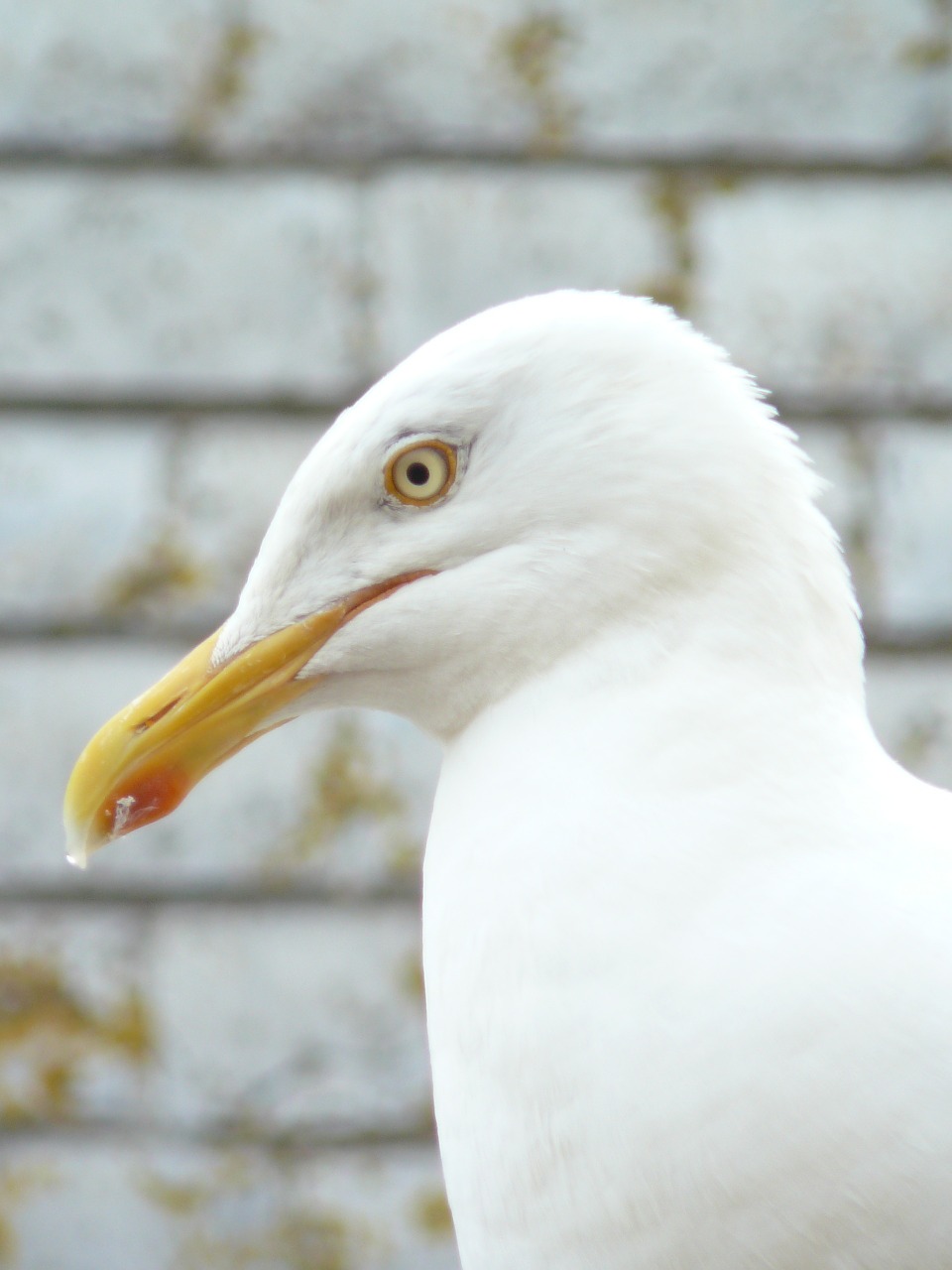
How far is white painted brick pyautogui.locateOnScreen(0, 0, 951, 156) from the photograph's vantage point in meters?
1.04

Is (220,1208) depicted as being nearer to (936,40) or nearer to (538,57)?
(538,57)

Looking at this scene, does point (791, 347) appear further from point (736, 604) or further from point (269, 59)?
point (736, 604)

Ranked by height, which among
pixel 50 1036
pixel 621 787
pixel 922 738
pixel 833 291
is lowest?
pixel 50 1036

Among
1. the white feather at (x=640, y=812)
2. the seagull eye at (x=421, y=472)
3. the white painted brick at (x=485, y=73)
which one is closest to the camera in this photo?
the white feather at (x=640, y=812)

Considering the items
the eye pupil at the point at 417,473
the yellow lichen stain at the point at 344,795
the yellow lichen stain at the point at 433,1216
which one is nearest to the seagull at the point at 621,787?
the eye pupil at the point at 417,473

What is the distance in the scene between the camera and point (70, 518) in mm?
1069

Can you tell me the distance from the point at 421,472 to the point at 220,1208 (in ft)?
2.57

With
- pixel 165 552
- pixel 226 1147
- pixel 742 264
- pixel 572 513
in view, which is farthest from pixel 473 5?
pixel 226 1147

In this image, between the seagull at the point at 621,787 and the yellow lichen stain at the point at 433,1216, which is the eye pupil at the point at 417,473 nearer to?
the seagull at the point at 621,787

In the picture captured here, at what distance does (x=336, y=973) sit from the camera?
1068 millimetres

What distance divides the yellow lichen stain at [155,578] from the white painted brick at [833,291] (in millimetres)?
439

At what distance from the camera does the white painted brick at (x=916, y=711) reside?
1.05 metres

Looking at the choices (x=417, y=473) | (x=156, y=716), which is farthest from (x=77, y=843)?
(x=417, y=473)

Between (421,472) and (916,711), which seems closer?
(421,472)
